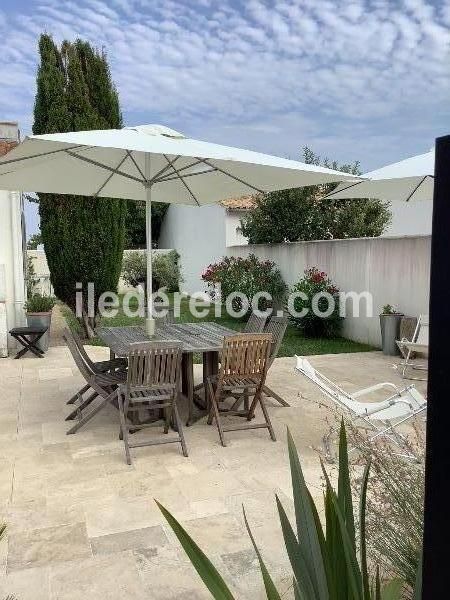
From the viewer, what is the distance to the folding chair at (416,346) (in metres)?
7.88

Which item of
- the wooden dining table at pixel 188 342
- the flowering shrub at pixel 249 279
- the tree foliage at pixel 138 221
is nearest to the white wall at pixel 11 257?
the wooden dining table at pixel 188 342

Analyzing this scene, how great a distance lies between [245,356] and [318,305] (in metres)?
6.71

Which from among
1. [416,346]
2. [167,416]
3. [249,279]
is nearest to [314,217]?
[249,279]

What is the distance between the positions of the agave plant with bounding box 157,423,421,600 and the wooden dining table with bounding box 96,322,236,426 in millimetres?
3501

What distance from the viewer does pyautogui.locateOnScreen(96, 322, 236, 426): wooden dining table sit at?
18.0 feet

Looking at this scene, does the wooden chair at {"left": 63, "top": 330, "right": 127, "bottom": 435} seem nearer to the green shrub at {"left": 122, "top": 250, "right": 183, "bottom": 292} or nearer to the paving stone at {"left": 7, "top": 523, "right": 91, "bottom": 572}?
the paving stone at {"left": 7, "top": 523, "right": 91, "bottom": 572}

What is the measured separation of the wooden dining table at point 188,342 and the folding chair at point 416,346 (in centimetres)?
311

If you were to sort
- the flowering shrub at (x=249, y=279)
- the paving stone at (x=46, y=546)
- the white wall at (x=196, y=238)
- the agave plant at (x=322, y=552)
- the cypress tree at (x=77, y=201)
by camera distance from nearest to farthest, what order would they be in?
the agave plant at (x=322, y=552)
the paving stone at (x=46, y=546)
the cypress tree at (x=77, y=201)
the flowering shrub at (x=249, y=279)
the white wall at (x=196, y=238)

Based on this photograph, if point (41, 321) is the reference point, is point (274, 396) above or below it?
below

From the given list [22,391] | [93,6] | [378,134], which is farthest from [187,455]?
[378,134]

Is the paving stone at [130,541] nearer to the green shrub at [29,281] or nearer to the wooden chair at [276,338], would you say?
the wooden chair at [276,338]

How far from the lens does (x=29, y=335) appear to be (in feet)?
31.5

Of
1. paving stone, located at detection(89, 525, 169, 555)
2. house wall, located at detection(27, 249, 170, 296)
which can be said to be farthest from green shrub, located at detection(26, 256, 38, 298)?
paving stone, located at detection(89, 525, 169, 555)

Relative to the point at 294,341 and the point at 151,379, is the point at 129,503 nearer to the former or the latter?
the point at 151,379
